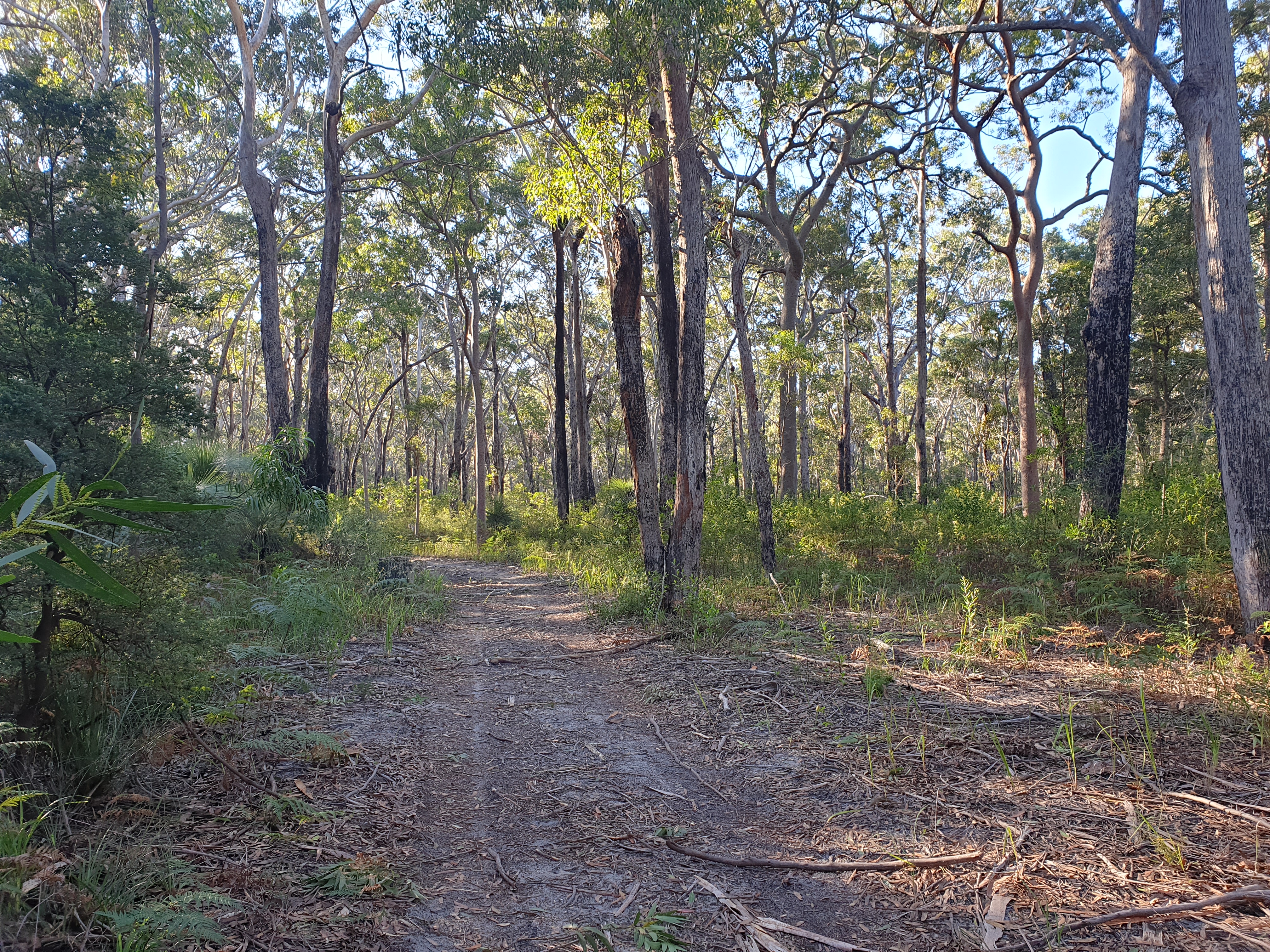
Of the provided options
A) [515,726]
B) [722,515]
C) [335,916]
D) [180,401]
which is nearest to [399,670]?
[515,726]

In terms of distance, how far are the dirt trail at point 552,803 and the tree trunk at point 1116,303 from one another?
5.89 meters

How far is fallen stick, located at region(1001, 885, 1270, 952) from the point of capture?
2.18 metres

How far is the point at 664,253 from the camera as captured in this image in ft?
29.3

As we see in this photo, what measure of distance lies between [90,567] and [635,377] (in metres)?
8.73

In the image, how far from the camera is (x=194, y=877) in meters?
2.27

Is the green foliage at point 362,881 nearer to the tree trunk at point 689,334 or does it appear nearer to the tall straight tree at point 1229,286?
the tree trunk at point 689,334

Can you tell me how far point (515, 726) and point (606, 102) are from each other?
7.22m

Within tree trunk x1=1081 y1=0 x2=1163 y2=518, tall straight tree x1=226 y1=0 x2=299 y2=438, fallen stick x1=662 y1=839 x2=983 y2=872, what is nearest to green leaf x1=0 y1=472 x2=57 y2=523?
fallen stick x1=662 y1=839 x2=983 y2=872

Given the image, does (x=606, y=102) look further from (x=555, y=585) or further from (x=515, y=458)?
(x=515, y=458)

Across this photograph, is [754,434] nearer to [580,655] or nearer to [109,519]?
[580,655]

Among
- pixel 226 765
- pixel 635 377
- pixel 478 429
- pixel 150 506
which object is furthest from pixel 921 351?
pixel 150 506

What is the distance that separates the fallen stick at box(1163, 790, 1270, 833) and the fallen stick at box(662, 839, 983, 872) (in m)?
1.00

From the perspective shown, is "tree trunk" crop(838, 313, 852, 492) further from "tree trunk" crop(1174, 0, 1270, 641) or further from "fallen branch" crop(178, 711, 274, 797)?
"fallen branch" crop(178, 711, 274, 797)

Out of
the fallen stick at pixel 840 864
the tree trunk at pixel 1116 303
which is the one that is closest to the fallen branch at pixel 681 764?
the fallen stick at pixel 840 864
